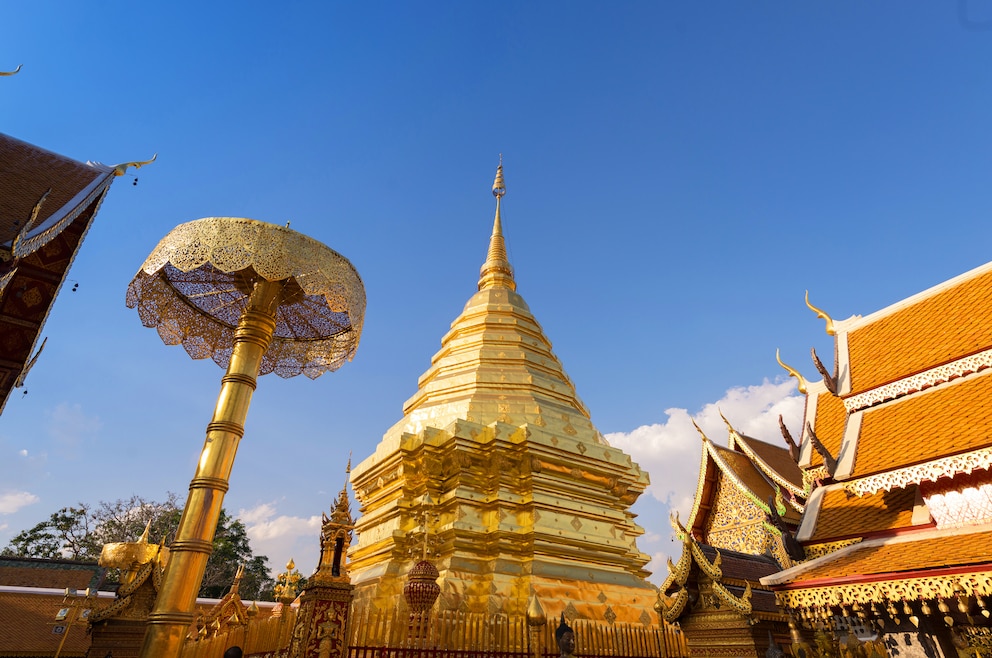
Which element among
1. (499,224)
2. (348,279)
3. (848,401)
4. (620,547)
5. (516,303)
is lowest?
(620,547)

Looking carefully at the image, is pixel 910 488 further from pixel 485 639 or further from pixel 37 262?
pixel 37 262

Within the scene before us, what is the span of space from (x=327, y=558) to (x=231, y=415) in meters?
1.73

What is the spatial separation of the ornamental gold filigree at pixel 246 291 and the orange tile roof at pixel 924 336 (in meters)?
6.69

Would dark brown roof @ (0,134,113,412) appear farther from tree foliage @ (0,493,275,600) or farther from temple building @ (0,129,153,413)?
tree foliage @ (0,493,275,600)

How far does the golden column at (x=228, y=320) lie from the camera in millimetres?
5195

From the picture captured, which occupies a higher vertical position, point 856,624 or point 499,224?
point 499,224

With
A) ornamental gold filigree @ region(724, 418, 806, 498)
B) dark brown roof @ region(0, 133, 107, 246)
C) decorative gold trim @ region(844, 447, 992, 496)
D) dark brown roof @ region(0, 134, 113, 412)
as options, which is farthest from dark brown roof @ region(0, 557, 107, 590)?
decorative gold trim @ region(844, 447, 992, 496)

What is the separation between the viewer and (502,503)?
950 cm

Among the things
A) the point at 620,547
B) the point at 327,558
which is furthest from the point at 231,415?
the point at 620,547

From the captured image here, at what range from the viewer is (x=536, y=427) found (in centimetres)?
1015

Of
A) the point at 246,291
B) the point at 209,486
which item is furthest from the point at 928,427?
the point at 246,291

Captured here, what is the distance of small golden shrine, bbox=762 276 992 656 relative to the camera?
5309 mm

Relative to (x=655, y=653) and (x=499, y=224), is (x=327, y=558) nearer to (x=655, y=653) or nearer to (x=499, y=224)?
(x=655, y=653)

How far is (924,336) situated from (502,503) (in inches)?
252
